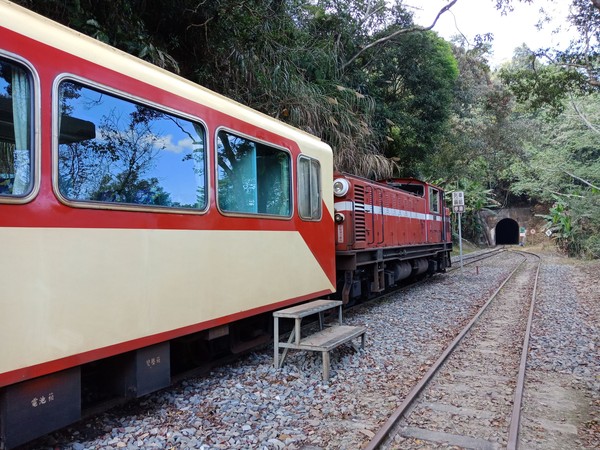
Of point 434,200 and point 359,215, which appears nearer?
point 359,215

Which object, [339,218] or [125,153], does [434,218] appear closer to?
[339,218]

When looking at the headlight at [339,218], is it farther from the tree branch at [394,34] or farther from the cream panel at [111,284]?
the tree branch at [394,34]

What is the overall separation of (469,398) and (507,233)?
2008 inches

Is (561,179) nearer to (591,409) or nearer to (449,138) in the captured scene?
(449,138)

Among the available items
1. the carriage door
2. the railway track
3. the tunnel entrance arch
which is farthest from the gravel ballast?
the tunnel entrance arch

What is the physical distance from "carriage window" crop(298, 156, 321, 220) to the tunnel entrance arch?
4789 cm

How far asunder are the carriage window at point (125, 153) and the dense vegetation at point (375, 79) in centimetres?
313

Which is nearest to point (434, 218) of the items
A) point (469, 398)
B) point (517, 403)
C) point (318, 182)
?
point (318, 182)

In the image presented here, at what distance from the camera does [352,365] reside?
538 centimetres

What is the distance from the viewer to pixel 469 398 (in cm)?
445

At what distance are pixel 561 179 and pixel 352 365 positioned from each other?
24510mm

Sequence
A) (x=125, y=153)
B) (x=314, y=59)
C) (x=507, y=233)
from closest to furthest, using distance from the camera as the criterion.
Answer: (x=125, y=153), (x=314, y=59), (x=507, y=233)

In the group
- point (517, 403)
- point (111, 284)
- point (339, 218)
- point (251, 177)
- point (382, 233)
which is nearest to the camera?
point (111, 284)

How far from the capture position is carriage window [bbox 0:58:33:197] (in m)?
2.73
